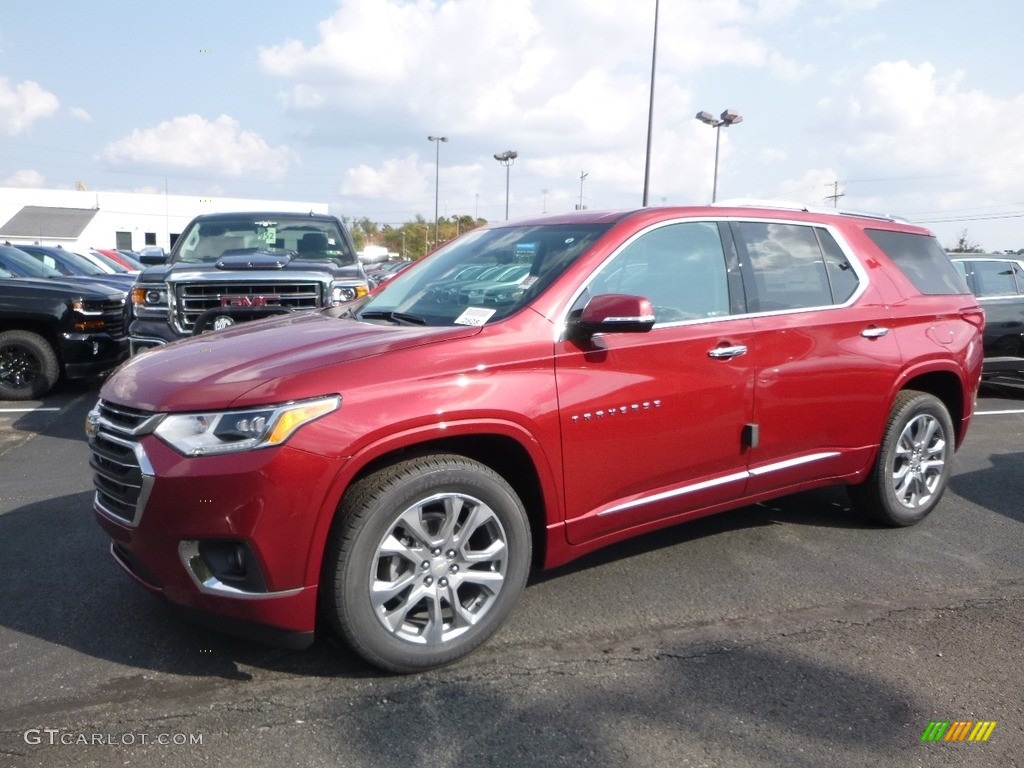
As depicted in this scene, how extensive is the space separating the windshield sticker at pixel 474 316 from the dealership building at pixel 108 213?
47.7 metres

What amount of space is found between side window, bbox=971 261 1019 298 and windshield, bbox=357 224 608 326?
294 inches

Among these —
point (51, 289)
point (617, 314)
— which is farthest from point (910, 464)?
point (51, 289)

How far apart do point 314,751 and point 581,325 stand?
1799mm

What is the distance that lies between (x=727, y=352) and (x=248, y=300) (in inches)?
178

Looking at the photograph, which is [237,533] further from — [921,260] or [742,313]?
[921,260]

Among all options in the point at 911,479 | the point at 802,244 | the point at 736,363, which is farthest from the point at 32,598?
the point at 911,479

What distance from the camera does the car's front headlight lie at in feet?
9.21

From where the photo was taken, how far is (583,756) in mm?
2662

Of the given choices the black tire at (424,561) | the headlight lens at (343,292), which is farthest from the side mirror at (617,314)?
the headlight lens at (343,292)

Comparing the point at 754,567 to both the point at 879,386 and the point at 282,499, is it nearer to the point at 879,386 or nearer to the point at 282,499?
the point at 879,386

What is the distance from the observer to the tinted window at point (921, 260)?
16.1ft

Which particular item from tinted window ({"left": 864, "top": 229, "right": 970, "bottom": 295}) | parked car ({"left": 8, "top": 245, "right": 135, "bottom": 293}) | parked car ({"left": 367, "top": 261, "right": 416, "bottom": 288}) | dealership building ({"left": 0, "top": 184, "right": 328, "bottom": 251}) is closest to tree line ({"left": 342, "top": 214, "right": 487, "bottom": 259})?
dealership building ({"left": 0, "top": 184, "right": 328, "bottom": 251})

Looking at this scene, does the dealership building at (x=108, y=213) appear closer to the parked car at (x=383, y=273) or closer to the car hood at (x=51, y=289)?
the parked car at (x=383, y=273)

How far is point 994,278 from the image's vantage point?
32.3 ft
